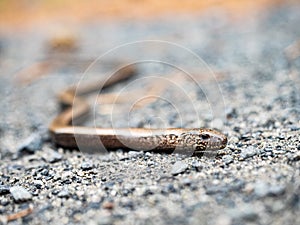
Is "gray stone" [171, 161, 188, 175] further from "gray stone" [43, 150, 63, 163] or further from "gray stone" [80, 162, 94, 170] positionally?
"gray stone" [43, 150, 63, 163]

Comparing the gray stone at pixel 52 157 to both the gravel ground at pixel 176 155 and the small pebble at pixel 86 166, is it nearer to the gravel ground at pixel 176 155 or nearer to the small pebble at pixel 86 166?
the gravel ground at pixel 176 155

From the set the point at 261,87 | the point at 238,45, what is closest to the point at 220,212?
the point at 261,87

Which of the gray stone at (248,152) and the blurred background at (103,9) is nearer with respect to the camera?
the gray stone at (248,152)

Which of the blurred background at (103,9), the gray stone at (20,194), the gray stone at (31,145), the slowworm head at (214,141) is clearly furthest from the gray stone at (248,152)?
the blurred background at (103,9)

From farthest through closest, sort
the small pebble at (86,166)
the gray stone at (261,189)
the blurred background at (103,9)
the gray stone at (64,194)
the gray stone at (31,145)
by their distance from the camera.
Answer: the blurred background at (103,9), the gray stone at (31,145), the small pebble at (86,166), the gray stone at (64,194), the gray stone at (261,189)

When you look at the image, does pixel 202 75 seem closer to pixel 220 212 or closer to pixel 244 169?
pixel 244 169

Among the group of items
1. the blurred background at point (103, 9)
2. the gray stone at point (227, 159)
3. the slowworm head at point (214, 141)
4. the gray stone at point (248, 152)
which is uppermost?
the blurred background at point (103, 9)

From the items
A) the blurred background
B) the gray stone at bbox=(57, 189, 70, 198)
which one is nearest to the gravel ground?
the gray stone at bbox=(57, 189, 70, 198)
